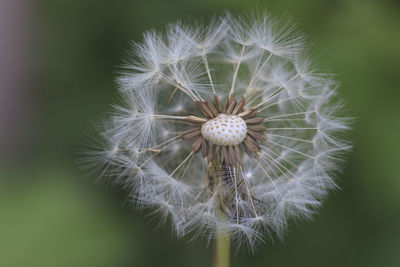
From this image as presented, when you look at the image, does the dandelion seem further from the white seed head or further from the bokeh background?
the bokeh background

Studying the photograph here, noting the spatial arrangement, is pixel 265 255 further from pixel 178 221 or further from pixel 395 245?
pixel 178 221

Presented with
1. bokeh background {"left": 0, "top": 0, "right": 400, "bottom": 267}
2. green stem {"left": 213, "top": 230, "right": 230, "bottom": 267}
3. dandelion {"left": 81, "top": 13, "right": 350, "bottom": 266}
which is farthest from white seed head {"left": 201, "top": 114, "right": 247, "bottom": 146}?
bokeh background {"left": 0, "top": 0, "right": 400, "bottom": 267}

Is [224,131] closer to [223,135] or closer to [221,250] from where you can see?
[223,135]

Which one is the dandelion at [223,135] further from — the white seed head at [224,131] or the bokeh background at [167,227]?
the bokeh background at [167,227]

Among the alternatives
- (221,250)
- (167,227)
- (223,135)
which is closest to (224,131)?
(223,135)

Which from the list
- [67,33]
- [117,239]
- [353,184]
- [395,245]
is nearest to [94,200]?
[117,239]
